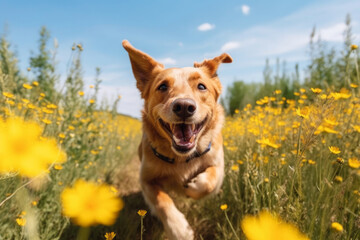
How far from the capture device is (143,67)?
2938mm

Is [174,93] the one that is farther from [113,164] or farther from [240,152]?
[113,164]

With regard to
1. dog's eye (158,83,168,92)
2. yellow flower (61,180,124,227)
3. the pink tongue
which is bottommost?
the pink tongue

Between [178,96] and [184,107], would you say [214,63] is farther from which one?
[184,107]

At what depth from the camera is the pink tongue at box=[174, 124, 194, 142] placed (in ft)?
7.51

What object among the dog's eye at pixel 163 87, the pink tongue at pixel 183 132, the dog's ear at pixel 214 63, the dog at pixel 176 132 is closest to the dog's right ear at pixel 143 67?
the dog at pixel 176 132

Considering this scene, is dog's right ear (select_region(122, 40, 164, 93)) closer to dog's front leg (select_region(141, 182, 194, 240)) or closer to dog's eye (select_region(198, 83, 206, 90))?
dog's eye (select_region(198, 83, 206, 90))

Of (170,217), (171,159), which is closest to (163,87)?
(171,159)

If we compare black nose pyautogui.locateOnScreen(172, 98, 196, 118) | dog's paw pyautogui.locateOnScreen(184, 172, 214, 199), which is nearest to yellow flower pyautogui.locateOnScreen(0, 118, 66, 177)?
black nose pyautogui.locateOnScreen(172, 98, 196, 118)

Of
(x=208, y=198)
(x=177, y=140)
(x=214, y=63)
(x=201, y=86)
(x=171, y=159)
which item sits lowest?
(x=208, y=198)

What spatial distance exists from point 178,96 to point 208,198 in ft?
4.26

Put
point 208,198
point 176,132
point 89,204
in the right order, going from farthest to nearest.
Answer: point 208,198
point 176,132
point 89,204

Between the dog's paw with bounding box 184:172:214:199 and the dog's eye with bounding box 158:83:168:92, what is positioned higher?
the dog's eye with bounding box 158:83:168:92

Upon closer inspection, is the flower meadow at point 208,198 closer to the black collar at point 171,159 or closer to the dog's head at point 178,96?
the black collar at point 171,159

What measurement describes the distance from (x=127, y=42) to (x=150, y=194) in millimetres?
1865
